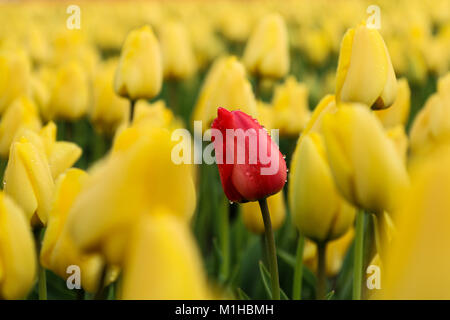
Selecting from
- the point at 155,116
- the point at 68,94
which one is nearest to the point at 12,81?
the point at 68,94

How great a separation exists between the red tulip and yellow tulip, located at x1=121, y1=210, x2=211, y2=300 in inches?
14.4

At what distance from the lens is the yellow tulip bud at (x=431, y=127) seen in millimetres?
1052

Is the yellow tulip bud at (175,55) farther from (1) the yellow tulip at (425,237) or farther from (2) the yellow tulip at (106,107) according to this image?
(1) the yellow tulip at (425,237)

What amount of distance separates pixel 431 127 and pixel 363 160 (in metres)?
0.59

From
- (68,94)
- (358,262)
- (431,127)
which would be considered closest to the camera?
(358,262)

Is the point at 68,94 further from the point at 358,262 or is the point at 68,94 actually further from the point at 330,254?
the point at 358,262

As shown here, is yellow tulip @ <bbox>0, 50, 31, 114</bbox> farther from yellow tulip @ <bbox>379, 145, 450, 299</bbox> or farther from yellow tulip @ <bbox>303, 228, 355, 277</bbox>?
yellow tulip @ <bbox>379, 145, 450, 299</bbox>

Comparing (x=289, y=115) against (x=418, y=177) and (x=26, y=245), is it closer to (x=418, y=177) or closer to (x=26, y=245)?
(x=26, y=245)

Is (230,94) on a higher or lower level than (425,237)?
higher

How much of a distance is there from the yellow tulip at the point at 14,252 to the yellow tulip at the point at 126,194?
0.11m

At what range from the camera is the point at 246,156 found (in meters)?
0.71

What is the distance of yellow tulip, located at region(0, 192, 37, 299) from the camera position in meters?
0.58

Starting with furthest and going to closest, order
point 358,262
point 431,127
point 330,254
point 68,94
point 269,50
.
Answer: point 269,50 → point 68,94 → point 330,254 → point 431,127 → point 358,262

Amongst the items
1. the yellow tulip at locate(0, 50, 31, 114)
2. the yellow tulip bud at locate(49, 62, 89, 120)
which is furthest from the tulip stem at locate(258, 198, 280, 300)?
the yellow tulip bud at locate(49, 62, 89, 120)
